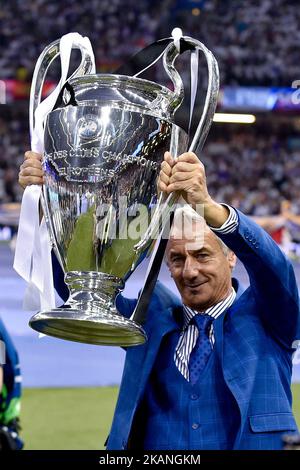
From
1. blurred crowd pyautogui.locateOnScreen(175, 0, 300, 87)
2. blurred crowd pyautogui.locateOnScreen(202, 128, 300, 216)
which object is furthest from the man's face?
blurred crowd pyautogui.locateOnScreen(175, 0, 300, 87)

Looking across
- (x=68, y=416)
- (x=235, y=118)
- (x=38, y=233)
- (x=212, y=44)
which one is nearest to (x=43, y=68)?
(x=38, y=233)

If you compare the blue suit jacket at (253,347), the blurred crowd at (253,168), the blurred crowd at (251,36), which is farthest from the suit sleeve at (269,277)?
the blurred crowd at (251,36)

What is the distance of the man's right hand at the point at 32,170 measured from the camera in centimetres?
178

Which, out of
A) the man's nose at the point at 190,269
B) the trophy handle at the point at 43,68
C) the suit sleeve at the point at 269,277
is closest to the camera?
the suit sleeve at the point at 269,277

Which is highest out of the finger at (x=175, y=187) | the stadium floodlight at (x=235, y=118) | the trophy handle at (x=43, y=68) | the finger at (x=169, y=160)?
the stadium floodlight at (x=235, y=118)

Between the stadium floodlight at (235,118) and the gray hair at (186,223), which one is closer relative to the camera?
the gray hair at (186,223)

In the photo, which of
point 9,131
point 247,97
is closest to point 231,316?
point 247,97

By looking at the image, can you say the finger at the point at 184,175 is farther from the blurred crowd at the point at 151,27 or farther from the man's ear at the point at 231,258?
the blurred crowd at the point at 151,27

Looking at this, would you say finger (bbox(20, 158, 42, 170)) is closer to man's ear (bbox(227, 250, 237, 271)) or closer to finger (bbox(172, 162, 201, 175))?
finger (bbox(172, 162, 201, 175))

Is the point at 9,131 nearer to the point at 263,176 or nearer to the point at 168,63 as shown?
the point at 263,176

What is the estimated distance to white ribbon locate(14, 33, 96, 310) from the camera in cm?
179

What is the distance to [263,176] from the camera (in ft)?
48.4

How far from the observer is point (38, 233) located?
6.07 feet

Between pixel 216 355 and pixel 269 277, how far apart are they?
0.23 meters
